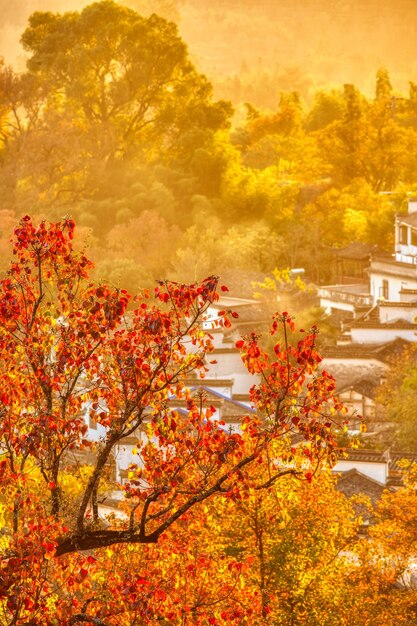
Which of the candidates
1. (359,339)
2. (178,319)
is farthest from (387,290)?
(178,319)

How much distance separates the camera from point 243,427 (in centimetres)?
1266

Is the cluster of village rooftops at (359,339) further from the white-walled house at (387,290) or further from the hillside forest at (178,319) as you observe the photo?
the hillside forest at (178,319)

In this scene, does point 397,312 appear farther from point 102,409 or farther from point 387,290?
point 102,409

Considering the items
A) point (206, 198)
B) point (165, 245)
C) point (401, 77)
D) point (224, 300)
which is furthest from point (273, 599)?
point (401, 77)

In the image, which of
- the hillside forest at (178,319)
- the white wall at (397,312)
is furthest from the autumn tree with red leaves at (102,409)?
the white wall at (397,312)

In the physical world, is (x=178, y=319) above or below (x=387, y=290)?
above

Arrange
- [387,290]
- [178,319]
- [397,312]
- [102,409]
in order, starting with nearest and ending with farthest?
1. [178,319]
2. [102,409]
3. [397,312]
4. [387,290]

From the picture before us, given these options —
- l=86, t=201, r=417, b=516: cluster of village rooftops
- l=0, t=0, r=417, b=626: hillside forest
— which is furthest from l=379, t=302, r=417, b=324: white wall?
l=0, t=0, r=417, b=626: hillside forest

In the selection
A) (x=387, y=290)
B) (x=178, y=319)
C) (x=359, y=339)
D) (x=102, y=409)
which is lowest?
(x=359, y=339)

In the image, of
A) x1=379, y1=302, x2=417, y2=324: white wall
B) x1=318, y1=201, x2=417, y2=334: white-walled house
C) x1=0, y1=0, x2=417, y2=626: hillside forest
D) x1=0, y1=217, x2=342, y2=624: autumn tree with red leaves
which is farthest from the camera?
x1=318, y1=201, x2=417, y2=334: white-walled house

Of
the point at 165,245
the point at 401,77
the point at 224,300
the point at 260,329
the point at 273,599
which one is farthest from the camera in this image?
the point at 401,77

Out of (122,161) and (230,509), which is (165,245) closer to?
(122,161)

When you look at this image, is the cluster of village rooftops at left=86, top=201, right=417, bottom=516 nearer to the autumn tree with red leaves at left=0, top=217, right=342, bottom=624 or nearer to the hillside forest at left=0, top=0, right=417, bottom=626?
the hillside forest at left=0, top=0, right=417, bottom=626

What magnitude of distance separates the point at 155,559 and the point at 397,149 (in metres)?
53.8
